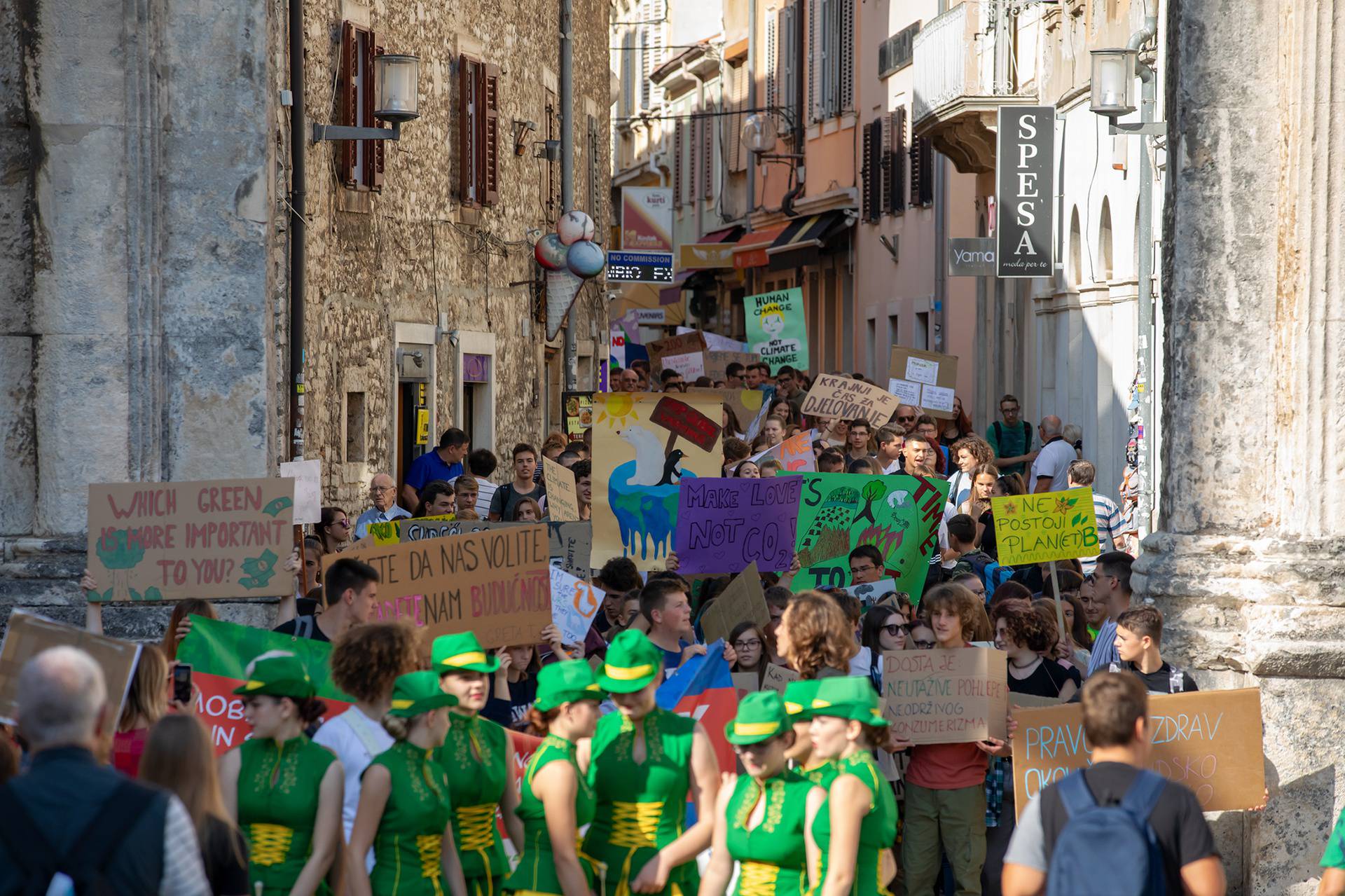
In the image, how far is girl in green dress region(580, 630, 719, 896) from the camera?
631 centimetres

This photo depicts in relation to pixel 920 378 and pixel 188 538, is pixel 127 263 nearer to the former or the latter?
pixel 188 538

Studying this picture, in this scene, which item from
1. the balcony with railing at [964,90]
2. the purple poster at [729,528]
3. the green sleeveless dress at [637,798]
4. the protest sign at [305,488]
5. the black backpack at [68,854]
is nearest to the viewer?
the black backpack at [68,854]

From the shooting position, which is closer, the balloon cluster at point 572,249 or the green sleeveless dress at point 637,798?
the green sleeveless dress at point 637,798

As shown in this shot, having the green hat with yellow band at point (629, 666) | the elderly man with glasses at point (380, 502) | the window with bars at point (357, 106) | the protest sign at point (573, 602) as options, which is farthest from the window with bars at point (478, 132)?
the green hat with yellow band at point (629, 666)

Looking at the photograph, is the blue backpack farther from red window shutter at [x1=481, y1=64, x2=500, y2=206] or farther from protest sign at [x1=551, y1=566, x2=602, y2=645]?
red window shutter at [x1=481, y1=64, x2=500, y2=206]

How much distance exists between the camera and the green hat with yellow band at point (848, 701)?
606 cm

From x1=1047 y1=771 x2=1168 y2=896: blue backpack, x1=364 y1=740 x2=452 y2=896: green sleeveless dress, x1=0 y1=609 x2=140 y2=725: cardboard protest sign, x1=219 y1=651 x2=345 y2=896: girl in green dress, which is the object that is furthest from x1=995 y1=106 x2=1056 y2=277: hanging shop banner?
x1=1047 y1=771 x2=1168 y2=896: blue backpack

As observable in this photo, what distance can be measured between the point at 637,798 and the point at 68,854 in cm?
225

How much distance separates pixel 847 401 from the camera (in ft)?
54.5

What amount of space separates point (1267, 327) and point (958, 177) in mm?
24341

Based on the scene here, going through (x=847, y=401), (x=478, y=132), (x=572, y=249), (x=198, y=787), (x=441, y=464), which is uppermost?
(x=478, y=132)

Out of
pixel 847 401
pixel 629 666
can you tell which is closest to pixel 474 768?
pixel 629 666

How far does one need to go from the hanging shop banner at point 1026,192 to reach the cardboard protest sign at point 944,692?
15296mm

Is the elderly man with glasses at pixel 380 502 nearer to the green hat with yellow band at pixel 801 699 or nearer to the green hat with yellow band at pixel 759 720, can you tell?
the green hat with yellow band at pixel 801 699
